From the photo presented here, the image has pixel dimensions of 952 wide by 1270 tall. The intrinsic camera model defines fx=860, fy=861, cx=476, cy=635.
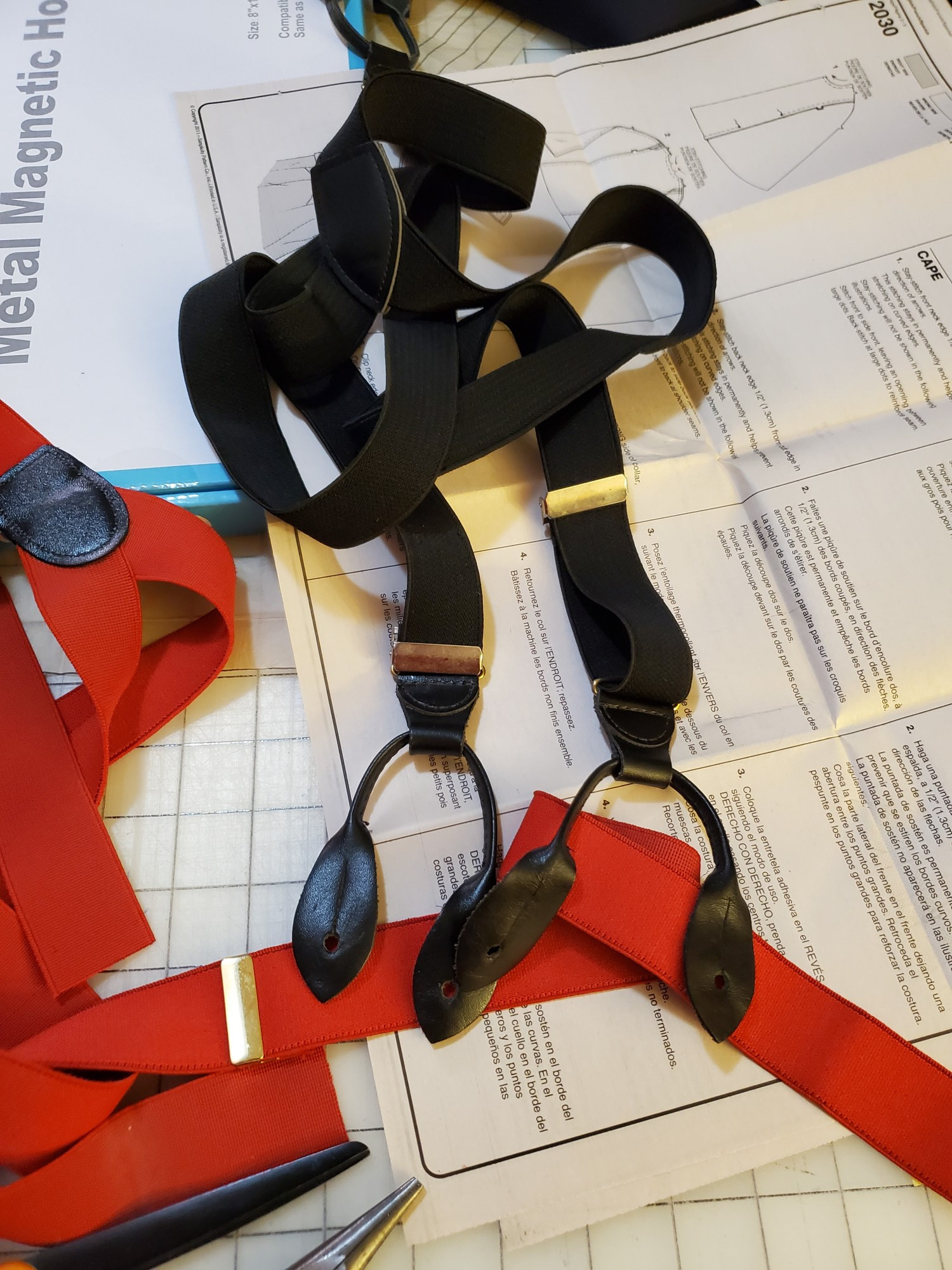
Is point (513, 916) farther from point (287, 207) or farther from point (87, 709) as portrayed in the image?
point (287, 207)

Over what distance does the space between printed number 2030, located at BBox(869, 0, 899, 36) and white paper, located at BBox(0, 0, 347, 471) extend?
0.47 meters

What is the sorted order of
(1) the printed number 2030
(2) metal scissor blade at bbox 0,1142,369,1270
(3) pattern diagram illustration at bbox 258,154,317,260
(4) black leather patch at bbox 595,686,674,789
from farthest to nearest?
(1) the printed number 2030 < (3) pattern diagram illustration at bbox 258,154,317,260 < (4) black leather patch at bbox 595,686,674,789 < (2) metal scissor blade at bbox 0,1142,369,1270

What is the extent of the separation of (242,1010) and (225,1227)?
96 millimetres

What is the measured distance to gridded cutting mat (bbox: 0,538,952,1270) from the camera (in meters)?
0.44

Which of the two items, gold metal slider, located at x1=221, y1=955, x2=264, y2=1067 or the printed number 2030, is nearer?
gold metal slider, located at x1=221, y1=955, x2=264, y2=1067

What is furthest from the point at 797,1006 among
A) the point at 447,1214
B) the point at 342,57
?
the point at 342,57

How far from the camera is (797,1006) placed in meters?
0.48

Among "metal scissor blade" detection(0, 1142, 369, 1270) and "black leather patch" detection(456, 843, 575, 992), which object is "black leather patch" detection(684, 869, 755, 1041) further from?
"metal scissor blade" detection(0, 1142, 369, 1270)

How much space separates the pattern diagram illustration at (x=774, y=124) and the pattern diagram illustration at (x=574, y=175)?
5 centimetres

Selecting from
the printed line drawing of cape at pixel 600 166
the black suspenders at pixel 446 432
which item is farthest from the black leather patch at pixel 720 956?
the printed line drawing of cape at pixel 600 166

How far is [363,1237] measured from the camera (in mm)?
417

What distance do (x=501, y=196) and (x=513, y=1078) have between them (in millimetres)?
604

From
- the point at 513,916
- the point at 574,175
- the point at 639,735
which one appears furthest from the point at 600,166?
the point at 513,916

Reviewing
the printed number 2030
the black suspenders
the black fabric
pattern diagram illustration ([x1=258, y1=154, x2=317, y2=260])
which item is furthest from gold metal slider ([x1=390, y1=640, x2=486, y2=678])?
the printed number 2030
